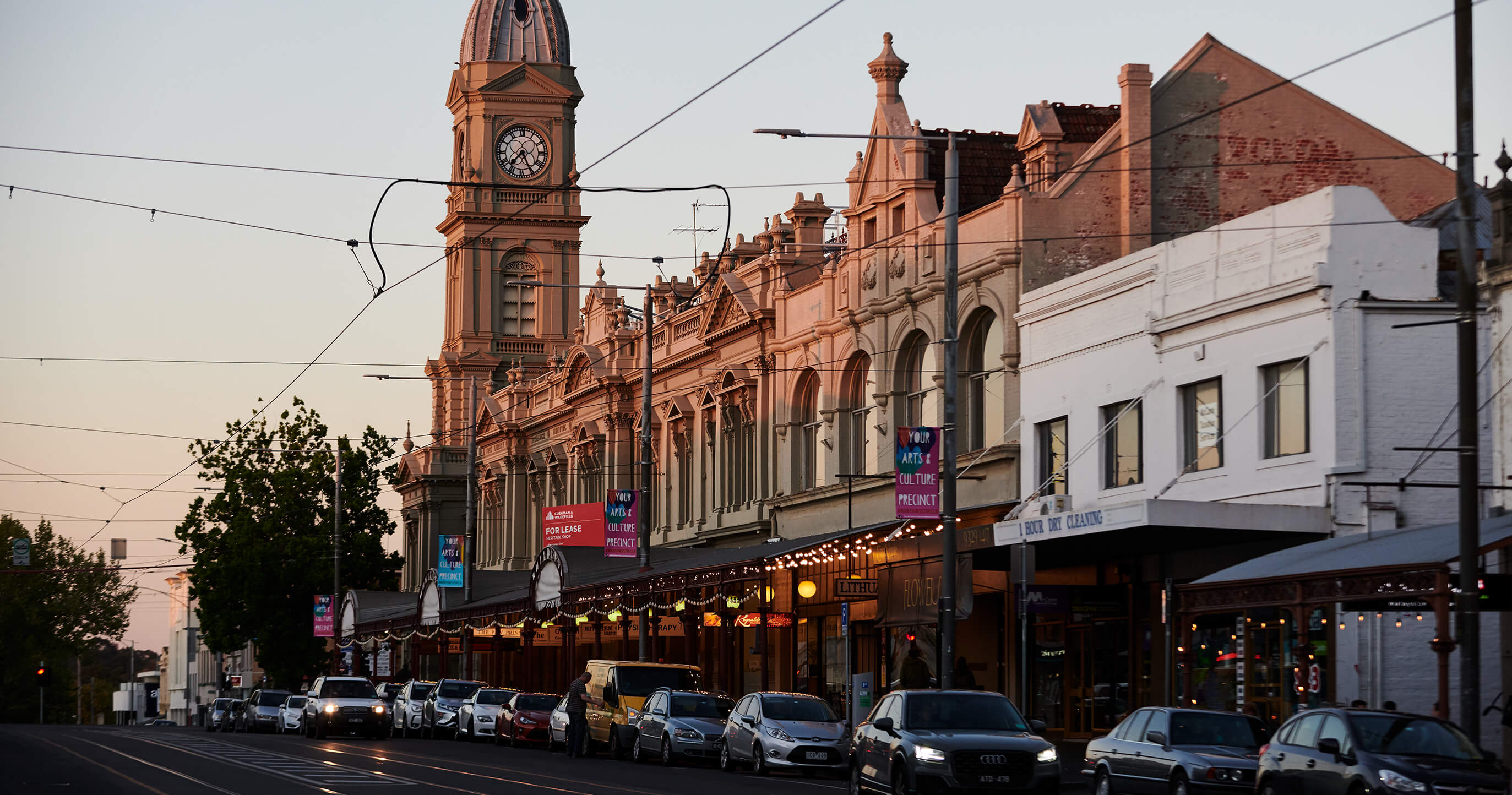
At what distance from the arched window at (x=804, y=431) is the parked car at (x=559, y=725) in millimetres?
9295

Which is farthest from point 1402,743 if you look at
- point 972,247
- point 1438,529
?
point 972,247

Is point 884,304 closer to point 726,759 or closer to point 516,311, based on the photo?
point 726,759

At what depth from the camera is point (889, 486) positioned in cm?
4119

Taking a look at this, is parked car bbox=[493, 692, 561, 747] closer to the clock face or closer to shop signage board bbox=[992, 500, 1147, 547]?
shop signage board bbox=[992, 500, 1147, 547]

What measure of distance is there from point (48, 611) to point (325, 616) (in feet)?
172

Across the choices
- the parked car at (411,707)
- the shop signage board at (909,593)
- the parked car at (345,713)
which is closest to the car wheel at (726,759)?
the shop signage board at (909,593)

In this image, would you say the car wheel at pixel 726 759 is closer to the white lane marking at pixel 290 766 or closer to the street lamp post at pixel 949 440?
the street lamp post at pixel 949 440

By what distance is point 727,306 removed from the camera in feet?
164

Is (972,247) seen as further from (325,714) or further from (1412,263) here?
(325,714)

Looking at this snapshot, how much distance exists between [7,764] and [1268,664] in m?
20.5

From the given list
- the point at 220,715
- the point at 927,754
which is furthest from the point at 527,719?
the point at 220,715

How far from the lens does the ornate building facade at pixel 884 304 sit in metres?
37.5

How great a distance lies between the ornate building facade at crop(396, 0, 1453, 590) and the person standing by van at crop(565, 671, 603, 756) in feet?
24.0

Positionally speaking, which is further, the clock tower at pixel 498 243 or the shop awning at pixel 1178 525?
the clock tower at pixel 498 243
